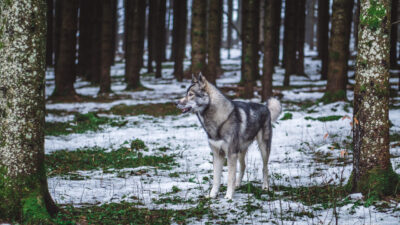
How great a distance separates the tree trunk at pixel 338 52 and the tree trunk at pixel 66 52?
479 inches

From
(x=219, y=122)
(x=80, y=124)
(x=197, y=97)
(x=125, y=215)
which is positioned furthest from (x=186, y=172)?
(x=80, y=124)

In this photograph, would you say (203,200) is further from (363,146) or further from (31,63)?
(31,63)

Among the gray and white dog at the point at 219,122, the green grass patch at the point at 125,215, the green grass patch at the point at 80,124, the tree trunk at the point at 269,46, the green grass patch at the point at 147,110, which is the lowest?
the green grass patch at the point at 80,124

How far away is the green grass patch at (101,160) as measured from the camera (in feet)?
26.7

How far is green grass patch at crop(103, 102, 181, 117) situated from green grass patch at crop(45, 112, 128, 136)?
1724 millimetres

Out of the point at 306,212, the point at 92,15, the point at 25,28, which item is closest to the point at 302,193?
the point at 306,212

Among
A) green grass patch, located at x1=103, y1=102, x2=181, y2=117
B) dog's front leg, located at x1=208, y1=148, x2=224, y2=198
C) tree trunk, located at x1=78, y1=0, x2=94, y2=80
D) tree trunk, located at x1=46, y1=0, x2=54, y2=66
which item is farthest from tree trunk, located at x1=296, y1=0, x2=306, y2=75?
dog's front leg, located at x1=208, y1=148, x2=224, y2=198

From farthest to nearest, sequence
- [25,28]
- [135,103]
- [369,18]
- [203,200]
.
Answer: [135,103] < [203,200] < [369,18] < [25,28]

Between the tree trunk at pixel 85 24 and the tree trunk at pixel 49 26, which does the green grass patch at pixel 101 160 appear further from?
the tree trunk at pixel 85 24

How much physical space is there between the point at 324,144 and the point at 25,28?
8.00 metres

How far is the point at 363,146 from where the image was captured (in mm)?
5434

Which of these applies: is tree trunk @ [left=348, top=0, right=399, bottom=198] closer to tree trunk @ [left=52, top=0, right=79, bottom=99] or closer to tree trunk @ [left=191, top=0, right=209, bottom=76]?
tree trunk @ [left=191, top=0, right=209, bottom=76]

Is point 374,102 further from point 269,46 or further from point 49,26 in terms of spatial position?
point 49,26

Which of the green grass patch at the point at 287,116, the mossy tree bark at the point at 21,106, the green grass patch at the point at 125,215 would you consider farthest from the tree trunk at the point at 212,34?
the mossy tree bark at the point at 21,106
